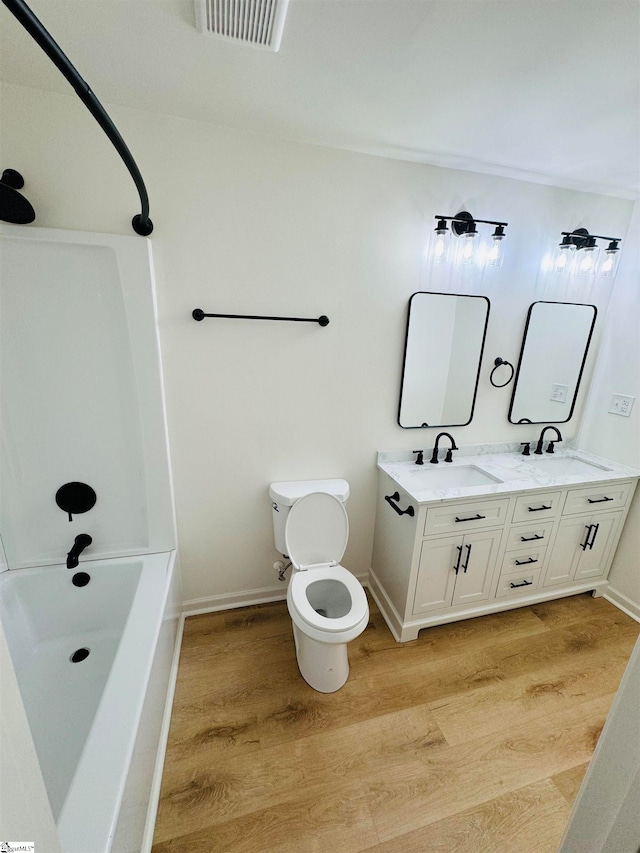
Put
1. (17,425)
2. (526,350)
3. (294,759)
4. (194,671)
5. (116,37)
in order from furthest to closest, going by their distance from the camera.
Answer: (526,350) → (194,671) → (17,425) → (294,759) → (116,37)

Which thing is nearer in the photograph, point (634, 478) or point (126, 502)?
point (126, 502)

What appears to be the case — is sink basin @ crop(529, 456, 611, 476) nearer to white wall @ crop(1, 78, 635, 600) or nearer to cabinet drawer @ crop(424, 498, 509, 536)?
white wall @ crop(1, 78, 635, 600)

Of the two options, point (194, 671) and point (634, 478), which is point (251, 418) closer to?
point (194, 671)

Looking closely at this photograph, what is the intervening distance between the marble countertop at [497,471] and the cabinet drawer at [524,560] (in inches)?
16.5

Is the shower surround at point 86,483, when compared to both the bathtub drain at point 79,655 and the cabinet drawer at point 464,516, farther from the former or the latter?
the cabinet drawer at point 464,516

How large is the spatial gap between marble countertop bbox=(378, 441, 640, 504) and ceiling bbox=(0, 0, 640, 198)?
161cm

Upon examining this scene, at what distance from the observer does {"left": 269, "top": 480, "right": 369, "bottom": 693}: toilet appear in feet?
5.30

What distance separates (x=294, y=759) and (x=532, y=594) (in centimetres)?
166

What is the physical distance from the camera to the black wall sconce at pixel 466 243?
68.4 inches

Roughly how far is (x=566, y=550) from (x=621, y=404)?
1016mm

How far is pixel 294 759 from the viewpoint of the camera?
4.45ft

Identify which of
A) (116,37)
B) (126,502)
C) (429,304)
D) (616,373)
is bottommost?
(126,502)

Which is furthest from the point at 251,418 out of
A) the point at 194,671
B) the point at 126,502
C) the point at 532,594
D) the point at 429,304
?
the point at 532,594

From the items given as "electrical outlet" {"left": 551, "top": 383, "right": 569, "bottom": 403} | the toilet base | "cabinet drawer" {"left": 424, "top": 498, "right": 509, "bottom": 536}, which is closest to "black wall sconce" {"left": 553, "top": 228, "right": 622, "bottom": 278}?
"electrical outlet" {"left": 551, "top": 383, "right": 569, "bottom": 403}
